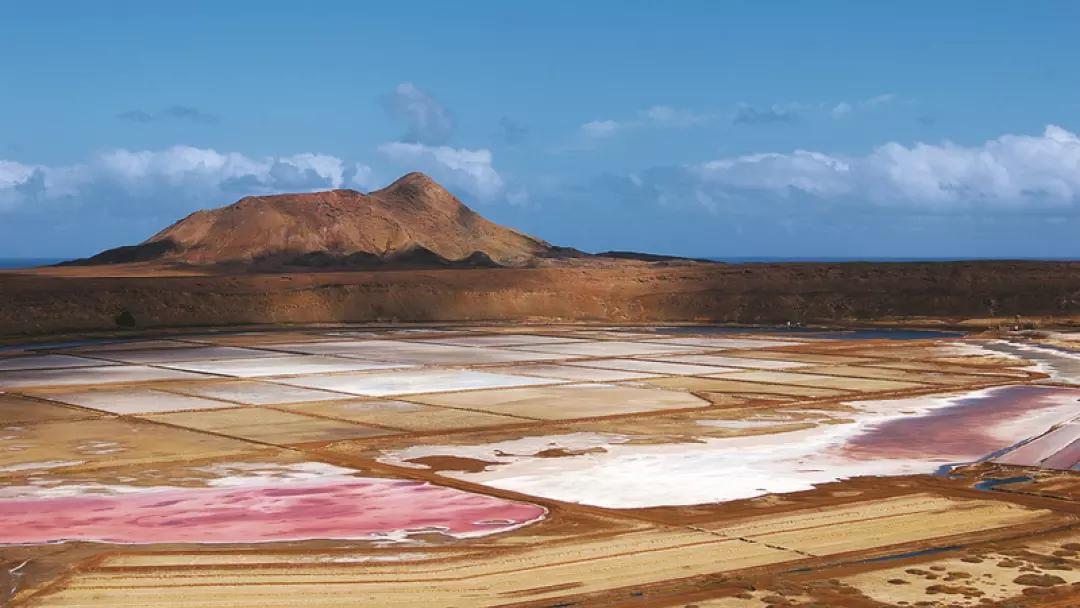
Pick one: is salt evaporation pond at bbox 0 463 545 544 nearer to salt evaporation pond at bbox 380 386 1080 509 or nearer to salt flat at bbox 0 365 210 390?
salt evaporation pond at bbox 380 386 1080 509

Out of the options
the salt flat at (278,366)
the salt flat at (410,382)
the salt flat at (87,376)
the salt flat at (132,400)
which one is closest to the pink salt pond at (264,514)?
the salt flat at (132,400)

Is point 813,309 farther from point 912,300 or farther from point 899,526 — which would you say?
point 899,526

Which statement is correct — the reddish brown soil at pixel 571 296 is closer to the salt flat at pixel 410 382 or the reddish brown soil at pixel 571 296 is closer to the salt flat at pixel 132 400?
Answer: the salt flat at pixel 410 382

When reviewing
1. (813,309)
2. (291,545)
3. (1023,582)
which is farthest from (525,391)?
(813,309)

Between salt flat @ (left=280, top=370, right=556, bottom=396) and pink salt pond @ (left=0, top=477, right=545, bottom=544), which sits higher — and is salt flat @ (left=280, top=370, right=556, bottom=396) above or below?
above

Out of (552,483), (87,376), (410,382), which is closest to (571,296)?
(410,382)

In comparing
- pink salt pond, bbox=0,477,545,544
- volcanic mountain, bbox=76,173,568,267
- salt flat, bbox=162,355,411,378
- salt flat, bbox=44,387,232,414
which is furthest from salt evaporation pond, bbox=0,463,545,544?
volcanic mountain, bbox=76,173,568,267
